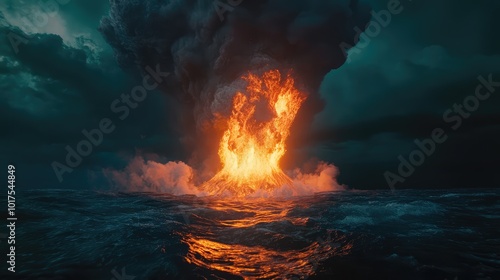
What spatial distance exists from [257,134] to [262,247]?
4739 centimetres

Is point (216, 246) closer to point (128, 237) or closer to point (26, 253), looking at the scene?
point (128, 237)

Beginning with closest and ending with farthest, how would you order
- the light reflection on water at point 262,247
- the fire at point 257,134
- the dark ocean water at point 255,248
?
the dark ocean water at point 255,248
the light reflection on water at point 262,247
the fire at point 257,134

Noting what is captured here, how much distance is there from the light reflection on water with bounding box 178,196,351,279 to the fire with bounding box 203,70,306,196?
39.4 m

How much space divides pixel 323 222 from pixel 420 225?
533cm

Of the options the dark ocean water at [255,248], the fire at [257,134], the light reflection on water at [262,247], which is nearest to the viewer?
the dark ocean water at [255,248]

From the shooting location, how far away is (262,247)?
11711mm

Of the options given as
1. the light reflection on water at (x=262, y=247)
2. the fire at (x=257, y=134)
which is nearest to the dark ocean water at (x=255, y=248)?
the light reflection on water at (x=262, y=247)

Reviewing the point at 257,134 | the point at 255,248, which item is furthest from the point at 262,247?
the point at 257,134

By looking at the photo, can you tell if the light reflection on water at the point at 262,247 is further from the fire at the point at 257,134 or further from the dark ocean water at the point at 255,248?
the fire at the point at 257,134

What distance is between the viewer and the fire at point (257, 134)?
57.3 meters

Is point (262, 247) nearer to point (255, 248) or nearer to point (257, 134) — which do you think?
point (255, 248)

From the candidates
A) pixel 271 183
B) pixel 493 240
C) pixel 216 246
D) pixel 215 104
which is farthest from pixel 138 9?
pixel 493 240

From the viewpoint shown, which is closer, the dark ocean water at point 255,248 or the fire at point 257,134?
the dark ocean water at point 255,248

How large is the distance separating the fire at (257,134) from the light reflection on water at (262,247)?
39400mm
